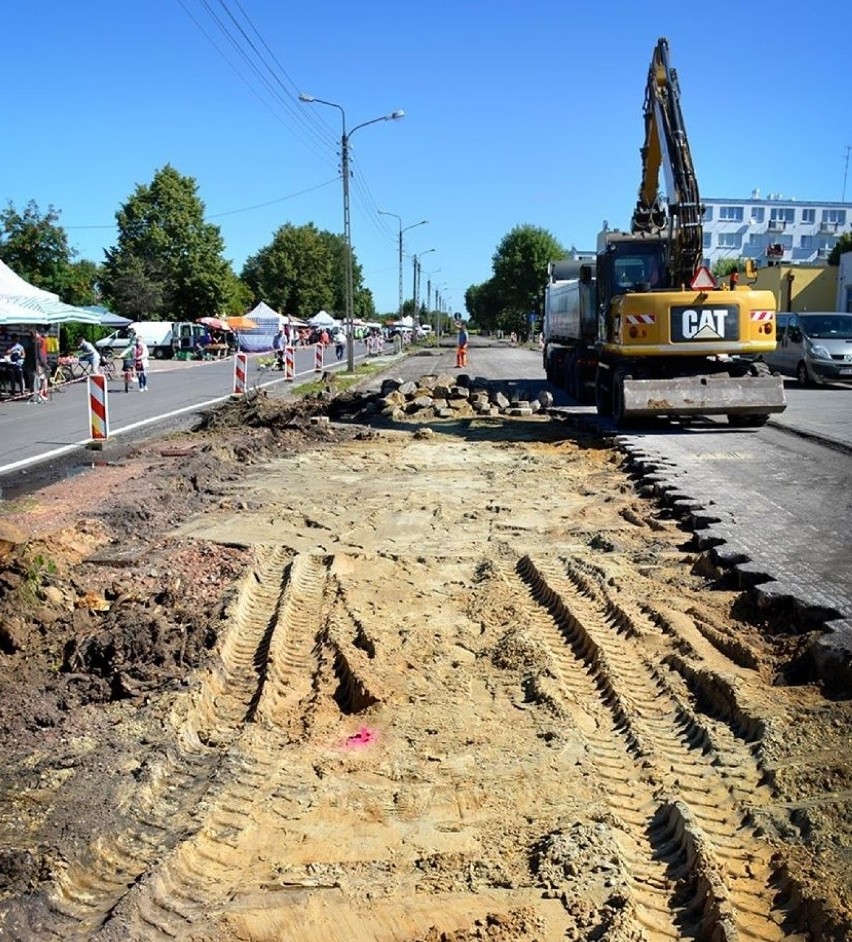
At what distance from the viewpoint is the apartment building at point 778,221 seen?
4636 inches

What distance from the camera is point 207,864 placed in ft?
11.8

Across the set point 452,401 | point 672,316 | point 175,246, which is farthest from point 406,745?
point 175,246

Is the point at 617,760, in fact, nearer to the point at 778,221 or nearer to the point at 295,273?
the point at 295,273

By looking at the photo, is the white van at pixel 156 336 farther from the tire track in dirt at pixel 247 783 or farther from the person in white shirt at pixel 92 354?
the tire track in dirt at pixel 247 783

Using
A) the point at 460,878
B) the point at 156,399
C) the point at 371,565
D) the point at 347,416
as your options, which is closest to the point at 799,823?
the point at 460,878

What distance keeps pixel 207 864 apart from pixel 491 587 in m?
3.86

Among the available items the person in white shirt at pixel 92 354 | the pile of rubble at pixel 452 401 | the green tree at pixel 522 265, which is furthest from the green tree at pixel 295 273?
the pile of rubble at pixel 452 401

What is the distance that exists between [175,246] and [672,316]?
2582 inches

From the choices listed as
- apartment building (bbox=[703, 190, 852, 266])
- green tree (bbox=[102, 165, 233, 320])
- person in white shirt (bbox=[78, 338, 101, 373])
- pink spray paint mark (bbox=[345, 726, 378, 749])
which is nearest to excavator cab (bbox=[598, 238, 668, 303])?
pink spray paint mark (bbox=[345, 726, 378, 749])

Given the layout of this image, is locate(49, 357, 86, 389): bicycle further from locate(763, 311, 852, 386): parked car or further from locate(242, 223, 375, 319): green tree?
locate(242, 223, 375, 319): green tree

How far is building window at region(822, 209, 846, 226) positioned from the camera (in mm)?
118188

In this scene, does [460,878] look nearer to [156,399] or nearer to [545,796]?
[545,796]

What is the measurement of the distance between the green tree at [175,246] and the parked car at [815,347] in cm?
5528

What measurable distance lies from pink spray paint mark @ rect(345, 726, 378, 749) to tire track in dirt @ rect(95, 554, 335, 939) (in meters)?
0.24
